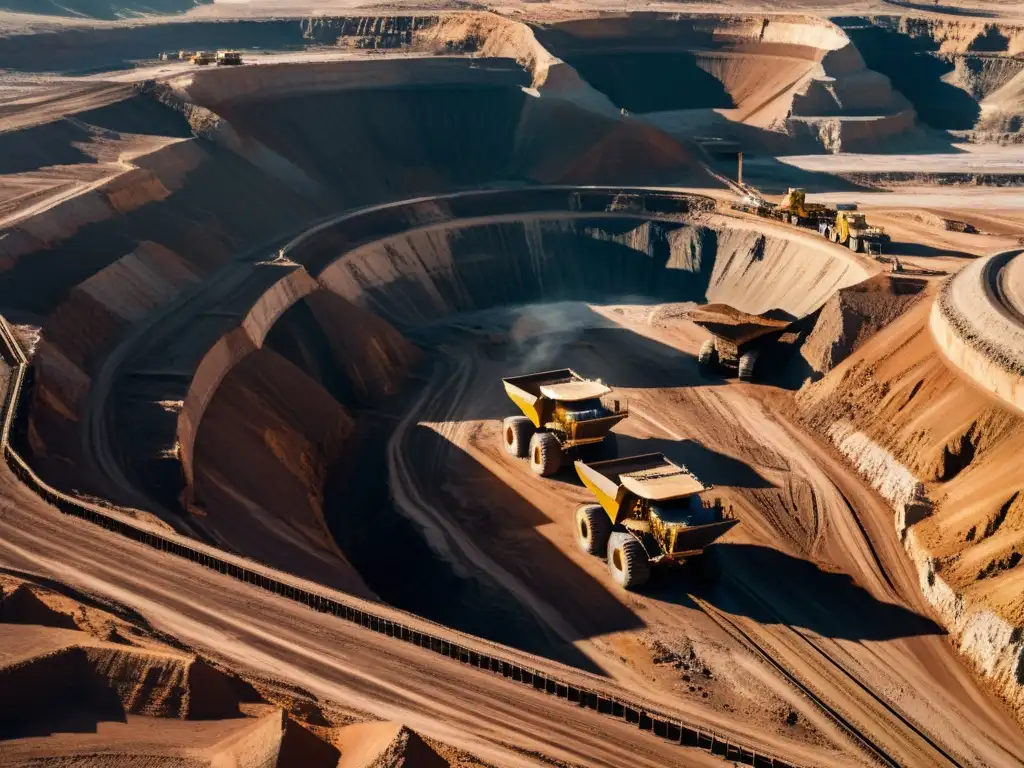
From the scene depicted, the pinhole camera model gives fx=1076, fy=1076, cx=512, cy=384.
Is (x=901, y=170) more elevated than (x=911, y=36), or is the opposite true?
(x=911, y=36)

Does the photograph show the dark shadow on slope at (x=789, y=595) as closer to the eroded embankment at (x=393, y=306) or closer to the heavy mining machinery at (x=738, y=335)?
the eroded embankment at (x=393, y=306)

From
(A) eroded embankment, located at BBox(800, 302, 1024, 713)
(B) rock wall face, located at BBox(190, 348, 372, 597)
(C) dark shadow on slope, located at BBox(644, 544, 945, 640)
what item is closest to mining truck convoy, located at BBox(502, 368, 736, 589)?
(C) dark shadow on slope, located at BBox(644, 544, 945, 640)

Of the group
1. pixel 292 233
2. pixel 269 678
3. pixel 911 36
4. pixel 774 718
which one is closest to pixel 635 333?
pixel 292 233

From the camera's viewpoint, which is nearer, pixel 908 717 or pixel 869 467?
pixel 908 717

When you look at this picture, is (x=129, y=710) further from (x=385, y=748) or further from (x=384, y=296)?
(x=384, y=296)


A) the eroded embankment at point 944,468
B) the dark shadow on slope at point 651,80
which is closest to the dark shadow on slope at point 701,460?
the eroded embankment at point 944,468

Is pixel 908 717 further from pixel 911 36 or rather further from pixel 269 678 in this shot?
pixel 911 36

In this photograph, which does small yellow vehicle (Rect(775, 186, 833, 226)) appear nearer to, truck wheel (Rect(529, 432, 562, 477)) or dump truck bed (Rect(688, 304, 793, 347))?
dump truck bed (Rect(688, 304, 793, 347))
